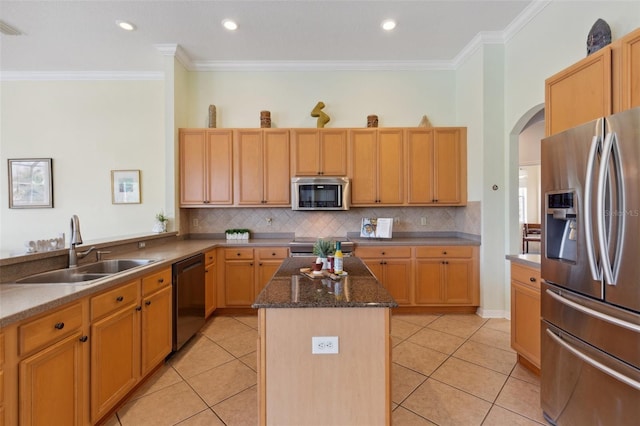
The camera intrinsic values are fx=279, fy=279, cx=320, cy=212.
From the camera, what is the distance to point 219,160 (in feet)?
12.8

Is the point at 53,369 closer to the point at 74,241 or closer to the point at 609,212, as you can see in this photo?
the point at 74,241

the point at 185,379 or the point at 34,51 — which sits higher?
the point at 34,51

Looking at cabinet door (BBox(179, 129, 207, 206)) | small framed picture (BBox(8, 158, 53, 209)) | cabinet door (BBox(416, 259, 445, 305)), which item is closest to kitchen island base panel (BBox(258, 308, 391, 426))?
cabinet door (BBox(416, 259, 445, 305))

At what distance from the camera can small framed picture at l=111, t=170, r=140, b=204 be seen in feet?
13.9

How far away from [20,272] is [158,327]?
989mm

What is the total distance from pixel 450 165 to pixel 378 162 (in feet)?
3.28

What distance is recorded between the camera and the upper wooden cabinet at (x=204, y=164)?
3.88 metres

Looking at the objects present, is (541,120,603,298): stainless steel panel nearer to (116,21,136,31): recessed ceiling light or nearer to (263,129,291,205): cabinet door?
(263,129,291,205): cabinet door

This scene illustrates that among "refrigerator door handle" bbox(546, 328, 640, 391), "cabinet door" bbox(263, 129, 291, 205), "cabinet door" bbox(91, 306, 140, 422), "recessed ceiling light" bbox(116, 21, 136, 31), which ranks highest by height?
"recessed ceiling light" bbox(116, 21, 136, 31)

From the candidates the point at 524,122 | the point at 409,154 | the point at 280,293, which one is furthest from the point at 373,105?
the point at 280,293

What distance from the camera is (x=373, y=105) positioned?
4195 millimetres

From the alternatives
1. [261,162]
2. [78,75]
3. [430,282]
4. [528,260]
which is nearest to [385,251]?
[430,282]

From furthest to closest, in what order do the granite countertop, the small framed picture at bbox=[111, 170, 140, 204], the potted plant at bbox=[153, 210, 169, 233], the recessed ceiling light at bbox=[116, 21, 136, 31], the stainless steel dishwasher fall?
the small framed picture at bbox=[111, 170, 140, 204] → the potted plant at bbox=[153, 210, 169, 233] → the recessed ceiling light at bbox=[116, 21, 136, 31] → the stainless steel dishwasher → the granite countertop

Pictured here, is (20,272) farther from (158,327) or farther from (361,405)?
(361,405)
